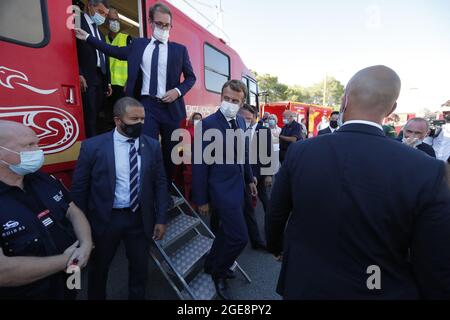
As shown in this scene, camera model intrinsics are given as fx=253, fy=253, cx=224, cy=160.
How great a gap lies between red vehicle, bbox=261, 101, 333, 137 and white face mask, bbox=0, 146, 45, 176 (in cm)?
1389

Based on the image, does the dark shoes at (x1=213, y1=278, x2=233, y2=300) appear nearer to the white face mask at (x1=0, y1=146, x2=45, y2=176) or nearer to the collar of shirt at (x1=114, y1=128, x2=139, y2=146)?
the collar of shirt at (x1=114, y1=128, x2=139, y2=146)

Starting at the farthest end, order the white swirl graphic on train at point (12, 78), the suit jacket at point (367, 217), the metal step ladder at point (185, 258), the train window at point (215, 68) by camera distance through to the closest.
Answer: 1. the train window at point (215, 68)
2. the metal step ladder at point (185, 258)
3. the white swirl graphic on train at point (12, 78)
4. the suit jacket at point (367, 217)

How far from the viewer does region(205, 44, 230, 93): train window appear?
4887mm

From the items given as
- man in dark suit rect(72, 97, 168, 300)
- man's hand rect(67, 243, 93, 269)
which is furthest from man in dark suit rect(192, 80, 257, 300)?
man's hand rect(67, 243, 93, 269)

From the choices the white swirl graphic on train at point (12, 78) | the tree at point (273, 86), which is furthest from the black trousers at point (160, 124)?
the tree at point (273, 86)

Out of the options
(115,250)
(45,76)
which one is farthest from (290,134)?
(45,76)

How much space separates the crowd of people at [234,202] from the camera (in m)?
1.03

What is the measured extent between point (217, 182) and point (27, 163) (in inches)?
55.9

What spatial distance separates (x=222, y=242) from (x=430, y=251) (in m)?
1.71

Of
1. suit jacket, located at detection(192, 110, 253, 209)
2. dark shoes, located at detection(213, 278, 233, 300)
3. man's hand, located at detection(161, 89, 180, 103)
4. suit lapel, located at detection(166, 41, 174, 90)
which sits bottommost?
dark shoes, located at detection(213, 278, 233, 300)

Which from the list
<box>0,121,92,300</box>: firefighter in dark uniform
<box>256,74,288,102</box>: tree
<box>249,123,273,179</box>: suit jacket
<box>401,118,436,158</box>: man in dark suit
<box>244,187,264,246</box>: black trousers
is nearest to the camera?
<box>0,121,92,300</box>: firefighter in dark uniform

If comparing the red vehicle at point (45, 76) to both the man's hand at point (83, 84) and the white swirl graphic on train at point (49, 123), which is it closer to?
the white swirl graphic on train at point (49, 123)

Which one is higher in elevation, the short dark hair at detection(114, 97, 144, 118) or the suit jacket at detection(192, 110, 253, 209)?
the short dark hair at detection(114, 97, 144, 118)
